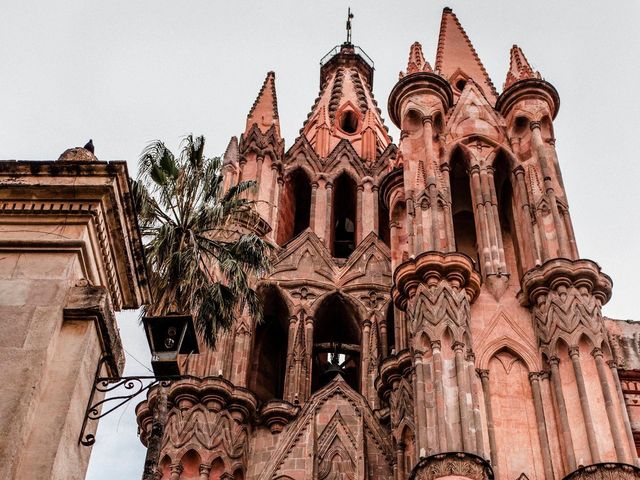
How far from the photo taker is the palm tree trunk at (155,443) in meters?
15.4

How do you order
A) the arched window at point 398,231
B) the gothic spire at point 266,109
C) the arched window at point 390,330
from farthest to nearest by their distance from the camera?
the gothic spire at point 266,109 < the arched window at point 398,231 < the arched window at point 390,330

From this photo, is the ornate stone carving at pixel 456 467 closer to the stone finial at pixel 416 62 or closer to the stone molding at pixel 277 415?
the stone molding at pixel 277 415

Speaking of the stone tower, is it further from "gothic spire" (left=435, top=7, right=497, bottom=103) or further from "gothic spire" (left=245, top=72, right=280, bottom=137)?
"gothic spire" (left=245, top=72, right=280, bottom=137)

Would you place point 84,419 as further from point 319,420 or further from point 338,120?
point 338,120

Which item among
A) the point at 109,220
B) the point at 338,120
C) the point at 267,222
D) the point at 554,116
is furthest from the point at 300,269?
the point at 109,220

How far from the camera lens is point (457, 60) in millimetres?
34062

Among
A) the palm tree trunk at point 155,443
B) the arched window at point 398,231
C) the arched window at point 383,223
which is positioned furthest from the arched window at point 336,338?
the palm tree trunk at point 155,443

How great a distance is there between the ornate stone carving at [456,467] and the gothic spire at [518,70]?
13980 mm

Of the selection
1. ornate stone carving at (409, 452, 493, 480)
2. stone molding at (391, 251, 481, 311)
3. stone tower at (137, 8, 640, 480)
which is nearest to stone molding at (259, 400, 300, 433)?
stone tower at (137, 8, 640, 480)

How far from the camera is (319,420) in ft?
86.1

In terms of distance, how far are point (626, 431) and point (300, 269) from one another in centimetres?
1427

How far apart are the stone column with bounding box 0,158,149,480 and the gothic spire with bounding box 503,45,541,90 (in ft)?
79.6

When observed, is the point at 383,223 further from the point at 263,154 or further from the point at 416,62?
the point at 416,62

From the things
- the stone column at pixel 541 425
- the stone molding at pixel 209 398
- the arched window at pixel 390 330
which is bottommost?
the stone column at pixel 541 425
